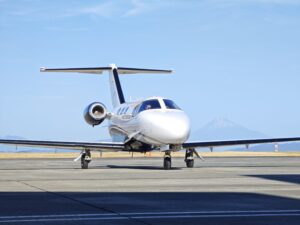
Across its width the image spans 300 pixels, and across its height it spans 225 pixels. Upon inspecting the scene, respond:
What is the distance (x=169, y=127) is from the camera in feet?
82.3

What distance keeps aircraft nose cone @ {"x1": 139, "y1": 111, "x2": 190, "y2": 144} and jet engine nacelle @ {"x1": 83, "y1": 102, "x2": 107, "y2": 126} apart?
5.54 meters

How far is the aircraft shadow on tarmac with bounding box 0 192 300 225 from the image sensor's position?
9.20 m

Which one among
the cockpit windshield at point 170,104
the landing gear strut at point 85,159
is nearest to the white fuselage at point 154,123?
the cockpit windshield at point 170,104

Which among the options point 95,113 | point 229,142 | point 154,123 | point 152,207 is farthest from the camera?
point 95,113

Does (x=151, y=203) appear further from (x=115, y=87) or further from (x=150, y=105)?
(x=115, y=87)

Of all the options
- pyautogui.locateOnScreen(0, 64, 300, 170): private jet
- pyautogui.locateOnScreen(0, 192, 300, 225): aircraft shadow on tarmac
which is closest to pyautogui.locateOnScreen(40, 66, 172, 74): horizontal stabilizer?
pyautogui.locateOnScreen(0, 64, 300, 170): private jet

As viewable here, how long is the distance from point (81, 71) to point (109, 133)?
4660 millimetres

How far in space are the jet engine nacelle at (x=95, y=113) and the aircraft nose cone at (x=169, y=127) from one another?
554cm

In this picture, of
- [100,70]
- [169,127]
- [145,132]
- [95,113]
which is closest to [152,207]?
[169,127]

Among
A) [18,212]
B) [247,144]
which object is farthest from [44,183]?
[247,144]

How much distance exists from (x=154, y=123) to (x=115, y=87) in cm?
1203

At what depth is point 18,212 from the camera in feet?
33.2

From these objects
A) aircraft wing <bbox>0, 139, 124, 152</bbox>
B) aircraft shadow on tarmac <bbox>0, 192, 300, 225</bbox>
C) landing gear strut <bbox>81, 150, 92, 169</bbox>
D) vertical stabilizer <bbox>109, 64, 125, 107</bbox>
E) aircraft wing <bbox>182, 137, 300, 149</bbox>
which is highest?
vertical stabilizer <bbox>109, 64, 125, 107</bbox>

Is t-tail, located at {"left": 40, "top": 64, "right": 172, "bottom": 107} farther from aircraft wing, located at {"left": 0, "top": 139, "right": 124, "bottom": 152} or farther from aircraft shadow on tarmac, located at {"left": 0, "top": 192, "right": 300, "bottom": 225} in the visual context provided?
aircraft shadow on tarmac, located at {"left": 0, "top": 192, "right": 300, "bottom": 225}
